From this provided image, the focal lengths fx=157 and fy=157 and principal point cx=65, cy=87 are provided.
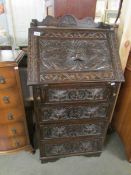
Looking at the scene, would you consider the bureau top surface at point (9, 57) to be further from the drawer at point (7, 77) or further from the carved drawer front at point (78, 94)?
the carved drawer front at point (78, 94)

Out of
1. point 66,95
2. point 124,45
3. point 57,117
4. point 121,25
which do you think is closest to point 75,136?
point 57,117

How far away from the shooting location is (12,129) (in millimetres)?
1420

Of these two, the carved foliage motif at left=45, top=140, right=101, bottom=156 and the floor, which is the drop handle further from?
the floor

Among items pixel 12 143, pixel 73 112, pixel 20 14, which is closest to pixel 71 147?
pixel 73 112

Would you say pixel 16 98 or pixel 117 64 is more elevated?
pixel 117 64

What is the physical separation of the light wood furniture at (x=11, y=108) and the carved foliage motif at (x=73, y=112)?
24cm

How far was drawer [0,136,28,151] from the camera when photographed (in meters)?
1.48

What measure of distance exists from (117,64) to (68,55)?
37 centimetres

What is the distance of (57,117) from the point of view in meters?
1.27

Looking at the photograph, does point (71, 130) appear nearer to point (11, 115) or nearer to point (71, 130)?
point (71, 130)

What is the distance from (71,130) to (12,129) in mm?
534

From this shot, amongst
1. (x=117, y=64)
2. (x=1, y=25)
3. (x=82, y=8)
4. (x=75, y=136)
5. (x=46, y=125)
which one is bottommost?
(x=75, y=136)

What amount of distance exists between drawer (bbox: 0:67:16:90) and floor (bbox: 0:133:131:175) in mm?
842

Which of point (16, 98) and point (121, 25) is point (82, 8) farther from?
point (16, 98)
